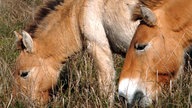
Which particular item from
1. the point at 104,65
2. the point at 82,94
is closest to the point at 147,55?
the point at 82,94

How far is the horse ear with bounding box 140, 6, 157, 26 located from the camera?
5457 millimetres

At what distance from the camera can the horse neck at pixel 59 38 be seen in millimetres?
7184

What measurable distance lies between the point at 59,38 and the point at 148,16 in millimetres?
2151

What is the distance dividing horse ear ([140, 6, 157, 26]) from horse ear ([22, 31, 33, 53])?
2.09 m

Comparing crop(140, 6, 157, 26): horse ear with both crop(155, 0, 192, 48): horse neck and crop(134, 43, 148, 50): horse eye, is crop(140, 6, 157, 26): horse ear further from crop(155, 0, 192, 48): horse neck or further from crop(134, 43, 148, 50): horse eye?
crop(134, 43, 148, 50): horse eye

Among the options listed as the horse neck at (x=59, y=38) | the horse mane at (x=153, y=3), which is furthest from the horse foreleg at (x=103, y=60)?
the horse mane at (x=153, y=3)

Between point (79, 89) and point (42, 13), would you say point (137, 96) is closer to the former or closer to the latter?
point (79, 89)

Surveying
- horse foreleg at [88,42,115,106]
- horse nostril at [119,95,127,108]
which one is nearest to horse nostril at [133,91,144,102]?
horse nostril at [119,95,127,108]

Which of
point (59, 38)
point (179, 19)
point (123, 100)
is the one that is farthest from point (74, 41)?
point (179, 19)

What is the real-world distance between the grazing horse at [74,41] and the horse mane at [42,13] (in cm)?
13

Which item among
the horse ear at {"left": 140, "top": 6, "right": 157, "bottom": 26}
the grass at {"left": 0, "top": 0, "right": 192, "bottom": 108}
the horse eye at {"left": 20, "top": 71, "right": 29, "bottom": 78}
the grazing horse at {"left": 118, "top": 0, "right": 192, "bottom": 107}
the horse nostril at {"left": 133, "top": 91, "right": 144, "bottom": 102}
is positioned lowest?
the horse eye at {"left": 20, "top": 71, "right": 29, "bottom": 78}

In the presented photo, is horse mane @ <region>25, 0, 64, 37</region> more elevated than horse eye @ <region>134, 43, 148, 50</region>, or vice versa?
horse eye @ <region>134, 43, 148, 50</region>

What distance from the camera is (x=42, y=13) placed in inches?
297

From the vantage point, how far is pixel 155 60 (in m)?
5.45
